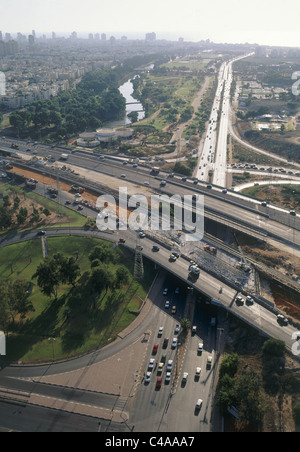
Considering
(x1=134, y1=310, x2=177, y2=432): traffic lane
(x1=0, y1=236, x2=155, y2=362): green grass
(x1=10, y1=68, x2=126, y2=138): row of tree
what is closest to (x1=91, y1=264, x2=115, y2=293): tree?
(x1=0, y1=236, x2=155, y2=362): green grass

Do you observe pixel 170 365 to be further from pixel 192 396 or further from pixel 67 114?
pixel 67 114

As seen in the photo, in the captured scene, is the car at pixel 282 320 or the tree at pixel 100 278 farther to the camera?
the tree at pixel 100 278

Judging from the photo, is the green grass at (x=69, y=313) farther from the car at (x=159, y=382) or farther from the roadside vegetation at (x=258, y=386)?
the roadside vegetation at (x=258, y=386)

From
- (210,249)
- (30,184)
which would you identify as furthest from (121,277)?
(30,184)

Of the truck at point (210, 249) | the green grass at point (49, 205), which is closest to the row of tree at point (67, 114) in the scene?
the green grass at point (49, 205)

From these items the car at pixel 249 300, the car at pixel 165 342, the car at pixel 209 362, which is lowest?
the car at pixel 209 362

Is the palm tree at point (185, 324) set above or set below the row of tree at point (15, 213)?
below

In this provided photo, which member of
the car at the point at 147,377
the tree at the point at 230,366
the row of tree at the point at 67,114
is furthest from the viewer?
the row of tree at the point at 67,114

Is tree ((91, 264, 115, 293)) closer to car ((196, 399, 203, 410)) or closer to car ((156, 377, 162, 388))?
car ((156, 377, 162, 388))

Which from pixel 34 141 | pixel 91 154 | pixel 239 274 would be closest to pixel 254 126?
pixel 91 154
